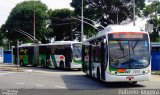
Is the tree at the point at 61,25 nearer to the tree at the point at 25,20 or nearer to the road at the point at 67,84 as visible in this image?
the tree at the point at 25,20

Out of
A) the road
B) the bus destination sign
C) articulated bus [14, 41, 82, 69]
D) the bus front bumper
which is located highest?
the bus destination sign

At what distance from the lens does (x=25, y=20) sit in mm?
80812

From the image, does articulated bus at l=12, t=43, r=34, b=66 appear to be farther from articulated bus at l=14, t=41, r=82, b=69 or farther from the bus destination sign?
the bus destination sign

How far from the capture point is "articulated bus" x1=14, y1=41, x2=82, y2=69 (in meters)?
37.5

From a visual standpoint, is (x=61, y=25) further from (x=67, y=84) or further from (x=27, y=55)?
(x=67, y=84)

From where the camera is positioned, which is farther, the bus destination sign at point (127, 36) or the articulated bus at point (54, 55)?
the articulated bus at point (54, 55)

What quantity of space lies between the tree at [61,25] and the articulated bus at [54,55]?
29.2 meters

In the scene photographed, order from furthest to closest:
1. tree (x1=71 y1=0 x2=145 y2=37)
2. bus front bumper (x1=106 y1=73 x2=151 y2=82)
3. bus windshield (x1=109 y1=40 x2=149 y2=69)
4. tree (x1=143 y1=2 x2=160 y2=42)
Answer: tree (x1=143 y1=2 x2=160 y2=42) → tree (x1=71 y1=0 x2=145 y2=37) → bus windshield (x1=109 y1=40 x2=149 y2=69) → bus front bumper (x1=106 y1=73 x2=151 y2=82)

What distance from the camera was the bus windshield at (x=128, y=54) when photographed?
20.4 metres

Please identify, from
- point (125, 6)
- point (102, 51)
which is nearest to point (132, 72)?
point (102, 51)

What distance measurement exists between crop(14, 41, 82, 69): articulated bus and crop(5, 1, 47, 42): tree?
27051 mm

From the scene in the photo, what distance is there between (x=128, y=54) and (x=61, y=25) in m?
62.6

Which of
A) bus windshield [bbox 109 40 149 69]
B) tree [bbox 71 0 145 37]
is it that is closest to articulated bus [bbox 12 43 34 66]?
tree [bbox 71 0 145 37]

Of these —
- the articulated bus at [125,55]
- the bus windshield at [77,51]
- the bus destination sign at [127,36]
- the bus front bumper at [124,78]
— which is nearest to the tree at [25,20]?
the bus windshield at [77,51]
